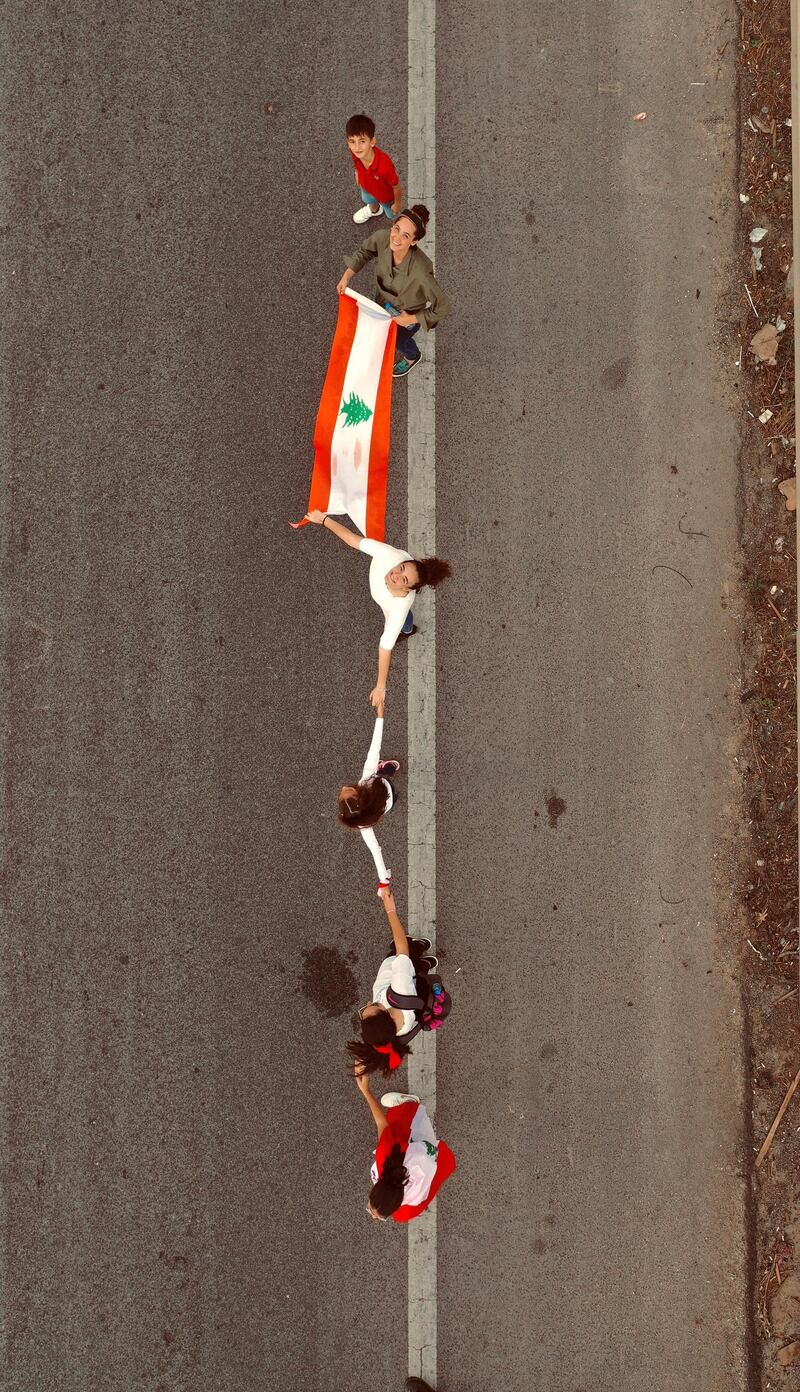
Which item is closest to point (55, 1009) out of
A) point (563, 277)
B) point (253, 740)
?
point (253, 740)

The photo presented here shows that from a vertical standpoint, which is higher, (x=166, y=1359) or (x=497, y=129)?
(x=497, y=129)

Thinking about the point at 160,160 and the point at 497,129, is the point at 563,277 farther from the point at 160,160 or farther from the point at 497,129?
the point at 160,160

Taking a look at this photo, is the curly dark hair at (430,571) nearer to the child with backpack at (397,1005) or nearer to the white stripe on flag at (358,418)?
the white stripe on flag at (358,418)

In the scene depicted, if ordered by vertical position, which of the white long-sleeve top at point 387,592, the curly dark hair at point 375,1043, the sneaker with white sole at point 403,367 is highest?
the sneaker with white sole at point 403,367

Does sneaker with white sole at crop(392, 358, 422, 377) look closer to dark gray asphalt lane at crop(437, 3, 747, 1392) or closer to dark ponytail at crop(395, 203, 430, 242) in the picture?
dark gray asphalt lane at crop(437, 3, 747, 1392)

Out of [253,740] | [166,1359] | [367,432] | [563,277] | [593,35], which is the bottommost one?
[166,1359]

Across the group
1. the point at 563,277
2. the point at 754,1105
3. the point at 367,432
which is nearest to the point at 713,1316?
the point at 754,1105

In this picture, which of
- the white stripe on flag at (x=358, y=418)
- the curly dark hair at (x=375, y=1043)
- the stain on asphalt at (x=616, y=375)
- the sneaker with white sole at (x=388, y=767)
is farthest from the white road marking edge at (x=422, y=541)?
the stain on asphalt at (x=616, y=375)

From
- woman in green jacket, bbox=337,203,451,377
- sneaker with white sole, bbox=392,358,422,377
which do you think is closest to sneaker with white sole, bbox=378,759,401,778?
sneaker with white sole, bbox=392,358,422,377
